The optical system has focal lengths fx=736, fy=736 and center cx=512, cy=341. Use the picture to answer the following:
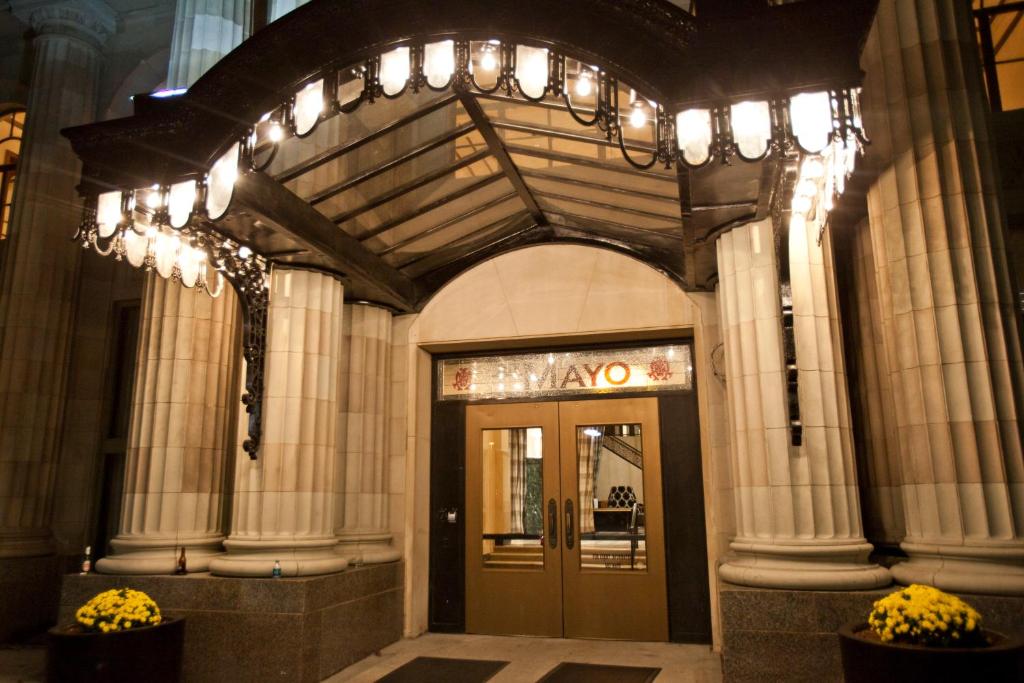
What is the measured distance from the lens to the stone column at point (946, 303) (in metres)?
4.38

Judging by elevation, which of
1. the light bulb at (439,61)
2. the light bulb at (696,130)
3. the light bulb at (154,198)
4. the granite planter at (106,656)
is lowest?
the granite planter at (106,656)

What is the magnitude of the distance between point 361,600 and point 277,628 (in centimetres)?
115

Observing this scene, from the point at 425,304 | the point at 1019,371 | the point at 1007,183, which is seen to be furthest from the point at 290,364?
the point at 1007,183

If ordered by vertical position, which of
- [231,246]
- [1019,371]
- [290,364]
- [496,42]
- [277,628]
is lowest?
[277,628]

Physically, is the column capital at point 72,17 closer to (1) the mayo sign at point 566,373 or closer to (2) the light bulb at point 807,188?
(1) the mayo sign at point 566,373

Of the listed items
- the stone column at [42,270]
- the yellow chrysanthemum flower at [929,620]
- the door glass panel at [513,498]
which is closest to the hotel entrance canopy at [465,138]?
the door glass panel at [513,498]

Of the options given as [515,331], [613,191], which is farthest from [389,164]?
[515,331]

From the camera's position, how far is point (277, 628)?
6.40 metres

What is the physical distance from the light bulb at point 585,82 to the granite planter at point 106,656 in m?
5.03

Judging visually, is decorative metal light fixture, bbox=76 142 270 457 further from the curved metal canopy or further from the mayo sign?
the mayo sign

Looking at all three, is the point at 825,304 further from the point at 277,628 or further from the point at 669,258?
the point at 277,628

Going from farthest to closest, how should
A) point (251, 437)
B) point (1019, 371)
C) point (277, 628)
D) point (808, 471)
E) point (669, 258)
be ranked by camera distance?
point (669, 258)
point (251, 437)
point (277, 628)
point (808, 471)
point (1019, 371)

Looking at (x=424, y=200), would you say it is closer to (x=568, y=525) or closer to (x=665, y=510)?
(x=568, y=525)

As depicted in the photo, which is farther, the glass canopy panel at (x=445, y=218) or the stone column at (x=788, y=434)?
the glass canopy panel at (x=445, y=218)
